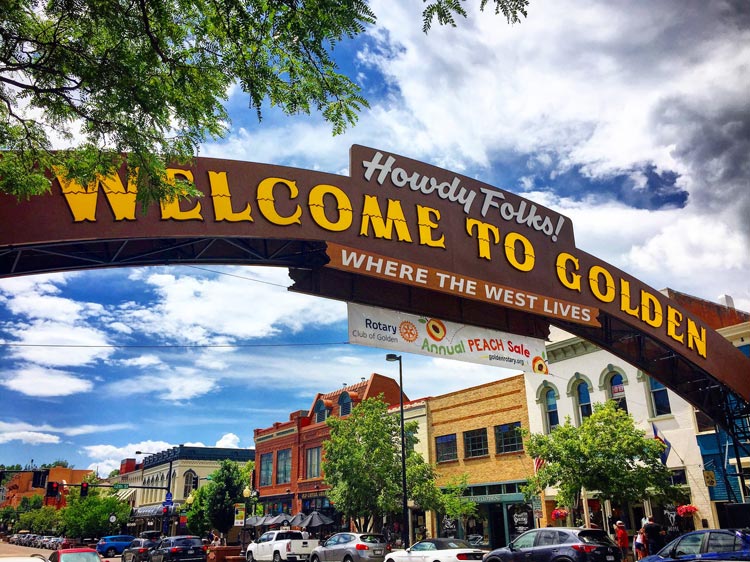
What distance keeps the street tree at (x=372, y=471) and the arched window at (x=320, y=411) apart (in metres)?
14.7

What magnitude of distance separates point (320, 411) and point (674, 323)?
33.0 meters

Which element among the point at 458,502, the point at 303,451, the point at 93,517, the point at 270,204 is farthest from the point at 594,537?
the point at 93,517

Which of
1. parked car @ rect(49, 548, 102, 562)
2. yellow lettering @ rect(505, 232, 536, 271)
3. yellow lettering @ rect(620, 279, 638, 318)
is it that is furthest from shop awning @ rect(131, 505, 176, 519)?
yellow lettering @ rect(505, 232, 536, 271)

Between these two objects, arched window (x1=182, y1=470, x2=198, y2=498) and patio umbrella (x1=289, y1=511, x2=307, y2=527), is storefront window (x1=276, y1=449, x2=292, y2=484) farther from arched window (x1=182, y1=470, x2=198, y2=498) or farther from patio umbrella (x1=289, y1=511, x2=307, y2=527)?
arched window (x1=182, y1=470, x2=198, y2=498)

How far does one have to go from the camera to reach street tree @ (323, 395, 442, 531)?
2972cm

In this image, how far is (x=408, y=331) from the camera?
45.6 feet

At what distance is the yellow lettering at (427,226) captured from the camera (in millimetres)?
13391

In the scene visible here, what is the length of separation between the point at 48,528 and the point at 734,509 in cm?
9406

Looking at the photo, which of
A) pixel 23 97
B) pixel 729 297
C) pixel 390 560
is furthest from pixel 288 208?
pixel 729 297

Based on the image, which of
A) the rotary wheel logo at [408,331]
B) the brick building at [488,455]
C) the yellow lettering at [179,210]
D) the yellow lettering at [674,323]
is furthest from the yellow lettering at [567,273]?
the brick building at [488,455]

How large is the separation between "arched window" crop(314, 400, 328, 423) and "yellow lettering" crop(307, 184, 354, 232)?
3587 centimetres

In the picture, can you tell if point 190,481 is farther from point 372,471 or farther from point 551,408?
point 551,408

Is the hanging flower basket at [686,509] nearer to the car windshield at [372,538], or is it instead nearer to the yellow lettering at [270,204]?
the car windshield at [372,538]

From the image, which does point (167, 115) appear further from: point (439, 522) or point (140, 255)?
point (439, 522)
